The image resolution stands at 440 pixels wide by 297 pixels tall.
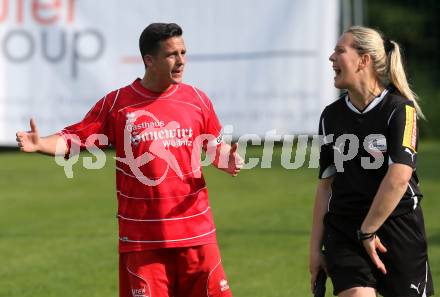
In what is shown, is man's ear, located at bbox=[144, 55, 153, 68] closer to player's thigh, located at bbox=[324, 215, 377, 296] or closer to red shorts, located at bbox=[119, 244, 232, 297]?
red shorts, located at bbox=[119, 244, 232, 297]

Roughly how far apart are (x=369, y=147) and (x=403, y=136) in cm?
19

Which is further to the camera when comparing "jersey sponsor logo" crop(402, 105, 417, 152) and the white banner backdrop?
the white banner backdrop

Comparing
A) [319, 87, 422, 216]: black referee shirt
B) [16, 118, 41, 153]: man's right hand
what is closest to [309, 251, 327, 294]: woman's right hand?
[319, 87, 422, 216]: black referee shirt

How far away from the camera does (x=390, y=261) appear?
5.36m

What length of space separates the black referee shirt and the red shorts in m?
0.84

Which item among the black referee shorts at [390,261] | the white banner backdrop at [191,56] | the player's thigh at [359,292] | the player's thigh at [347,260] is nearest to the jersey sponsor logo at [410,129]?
the black referee shorts at [390,261]

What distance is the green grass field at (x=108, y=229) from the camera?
9297mm

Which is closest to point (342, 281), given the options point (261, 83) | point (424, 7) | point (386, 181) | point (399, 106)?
point (386, 181)

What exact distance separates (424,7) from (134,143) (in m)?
34.2

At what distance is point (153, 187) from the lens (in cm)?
581

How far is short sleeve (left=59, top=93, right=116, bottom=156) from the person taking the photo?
597 cm

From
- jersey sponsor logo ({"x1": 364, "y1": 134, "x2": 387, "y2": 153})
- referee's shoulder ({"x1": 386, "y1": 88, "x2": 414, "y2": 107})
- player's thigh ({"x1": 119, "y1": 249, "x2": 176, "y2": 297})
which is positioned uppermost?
referee's shoulder ({"x1": 386, "y1": 88, "x2": 414, "y2": 107})

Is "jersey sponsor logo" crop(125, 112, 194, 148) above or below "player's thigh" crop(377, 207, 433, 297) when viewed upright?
above

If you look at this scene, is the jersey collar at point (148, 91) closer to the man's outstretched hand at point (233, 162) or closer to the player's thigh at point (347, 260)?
the man's outstretched hand at point (233, 162)
